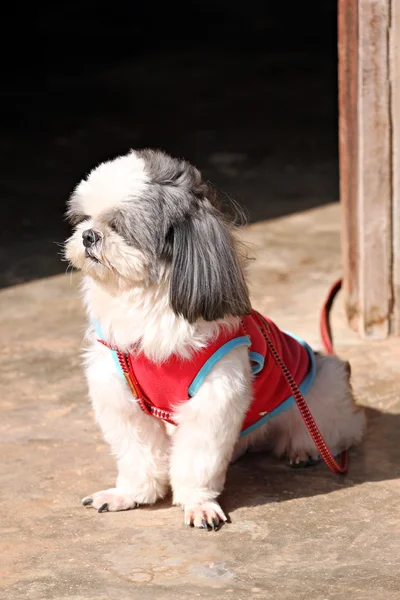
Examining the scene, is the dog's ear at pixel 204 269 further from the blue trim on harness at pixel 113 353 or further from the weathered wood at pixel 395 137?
the weathered wood at pixel 395 137

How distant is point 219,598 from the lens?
10.2ft

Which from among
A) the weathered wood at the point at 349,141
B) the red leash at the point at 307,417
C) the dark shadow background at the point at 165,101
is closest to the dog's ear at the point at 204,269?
the red leash at the point at 307,417

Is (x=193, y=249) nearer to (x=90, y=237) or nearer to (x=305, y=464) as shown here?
(x=90, y=237)

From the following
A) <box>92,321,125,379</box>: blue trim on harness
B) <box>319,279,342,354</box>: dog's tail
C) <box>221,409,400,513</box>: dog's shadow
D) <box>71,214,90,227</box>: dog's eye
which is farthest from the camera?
<box>319,279,342,354</box>: dog's tail

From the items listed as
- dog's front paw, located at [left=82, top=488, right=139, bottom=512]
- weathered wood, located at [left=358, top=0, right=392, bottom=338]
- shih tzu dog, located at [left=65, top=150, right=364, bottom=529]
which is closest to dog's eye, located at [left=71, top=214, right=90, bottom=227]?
shih tzu dog, located at [left=65, top=150, right=364, bottom=529]

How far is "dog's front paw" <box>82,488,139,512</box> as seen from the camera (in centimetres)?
368

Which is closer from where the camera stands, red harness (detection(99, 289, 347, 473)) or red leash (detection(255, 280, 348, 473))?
red harness (detection(99, 289, 347, 473))

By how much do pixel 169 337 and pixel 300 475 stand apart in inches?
36.0

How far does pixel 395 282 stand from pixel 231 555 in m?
2.16

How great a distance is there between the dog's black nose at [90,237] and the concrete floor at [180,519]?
1006 millimetres

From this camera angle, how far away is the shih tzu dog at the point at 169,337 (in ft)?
10.7

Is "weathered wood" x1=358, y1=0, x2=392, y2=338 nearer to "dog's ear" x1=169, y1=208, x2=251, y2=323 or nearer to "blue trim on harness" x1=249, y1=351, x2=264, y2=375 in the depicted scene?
"blue trim on harness" x1=249, y1=351, x2=264, y2=375

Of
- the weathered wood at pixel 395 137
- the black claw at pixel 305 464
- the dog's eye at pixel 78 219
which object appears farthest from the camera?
the weathered wood at pixel 395 137

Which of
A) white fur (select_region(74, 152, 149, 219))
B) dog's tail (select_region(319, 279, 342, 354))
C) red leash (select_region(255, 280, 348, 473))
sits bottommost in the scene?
dog's tail (select_region(319, 279, 342, 354))
